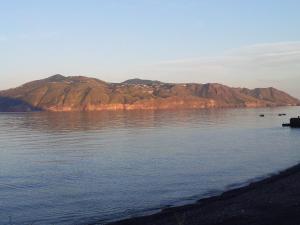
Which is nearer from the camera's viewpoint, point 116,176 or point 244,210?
point 244,210

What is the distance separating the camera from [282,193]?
27234mm

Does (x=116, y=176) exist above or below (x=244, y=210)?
below

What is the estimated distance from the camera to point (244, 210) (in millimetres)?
22438

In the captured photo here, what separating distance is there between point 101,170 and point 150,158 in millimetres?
10309

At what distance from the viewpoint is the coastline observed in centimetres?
1989

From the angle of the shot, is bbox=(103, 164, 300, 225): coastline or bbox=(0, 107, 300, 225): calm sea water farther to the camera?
bbox=(0, 107, 300, 225): calm sea water

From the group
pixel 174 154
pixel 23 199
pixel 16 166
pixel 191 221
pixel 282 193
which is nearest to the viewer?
pixel 191 221

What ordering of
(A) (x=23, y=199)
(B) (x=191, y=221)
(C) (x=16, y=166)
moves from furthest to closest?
(C) (x=16, y=166)
(A) (x=23, y=199)
(B) (x=191, y=221)

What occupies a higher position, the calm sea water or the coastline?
the coastline

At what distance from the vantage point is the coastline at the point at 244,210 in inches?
783

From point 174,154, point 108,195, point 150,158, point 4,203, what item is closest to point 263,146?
point 174,154

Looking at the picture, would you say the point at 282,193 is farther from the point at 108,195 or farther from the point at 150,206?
the point at 108,195

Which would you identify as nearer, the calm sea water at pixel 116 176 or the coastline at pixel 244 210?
the coastline at pixel 244 210

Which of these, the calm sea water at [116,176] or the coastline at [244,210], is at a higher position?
the coastline at [244,210]
